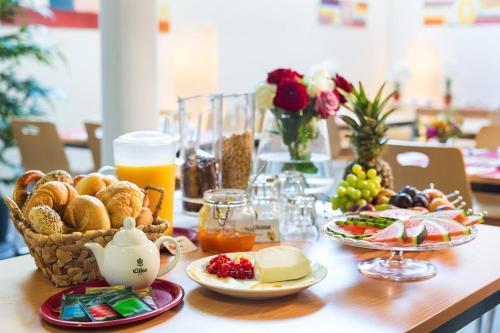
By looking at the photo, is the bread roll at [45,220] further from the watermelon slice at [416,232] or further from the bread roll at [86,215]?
the watermelon slice at [416,232]

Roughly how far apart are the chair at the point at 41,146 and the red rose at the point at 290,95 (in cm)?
221

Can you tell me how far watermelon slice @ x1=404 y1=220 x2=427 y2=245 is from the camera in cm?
141

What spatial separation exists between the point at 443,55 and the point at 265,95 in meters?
6.56

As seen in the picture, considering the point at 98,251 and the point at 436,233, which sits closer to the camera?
the point at 98,251

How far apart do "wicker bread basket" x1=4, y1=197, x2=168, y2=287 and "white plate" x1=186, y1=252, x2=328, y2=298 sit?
6.8 inches

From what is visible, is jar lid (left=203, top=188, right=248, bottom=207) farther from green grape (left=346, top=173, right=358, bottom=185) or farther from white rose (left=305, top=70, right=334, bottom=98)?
white rose (left=305, top=70, right=334, bottom=98)

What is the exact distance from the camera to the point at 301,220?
1.74m

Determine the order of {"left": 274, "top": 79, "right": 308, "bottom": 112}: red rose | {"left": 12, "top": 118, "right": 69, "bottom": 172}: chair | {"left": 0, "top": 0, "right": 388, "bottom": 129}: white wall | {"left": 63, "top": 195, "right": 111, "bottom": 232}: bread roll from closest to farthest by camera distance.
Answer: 1. {"left": 63, "top": 195, "right": 111, "bottom": 232}: bread roll
2. {"left": 274, "top": 79, "right": 308, "bottom": 112}: red rose
3. {"left": 12, "top": 118, "right": 69, "bottom": 172}: chair
4. {"left": 0, "top": 0, "right": 388, "bottom": 129}: white wall

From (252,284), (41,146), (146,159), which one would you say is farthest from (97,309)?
(41,146)

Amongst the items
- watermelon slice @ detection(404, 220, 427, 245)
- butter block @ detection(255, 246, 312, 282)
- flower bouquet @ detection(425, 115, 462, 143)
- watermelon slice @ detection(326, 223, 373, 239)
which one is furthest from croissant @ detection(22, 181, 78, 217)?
flower bouquet @ detection(425, 115, 462, 143)

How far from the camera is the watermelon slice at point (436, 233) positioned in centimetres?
143

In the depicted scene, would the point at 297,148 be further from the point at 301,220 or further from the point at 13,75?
the point at 13,75

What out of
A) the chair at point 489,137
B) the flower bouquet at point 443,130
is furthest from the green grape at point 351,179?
the chair at point 489,137

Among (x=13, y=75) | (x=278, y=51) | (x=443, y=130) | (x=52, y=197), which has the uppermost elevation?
(x=278, y=51)
